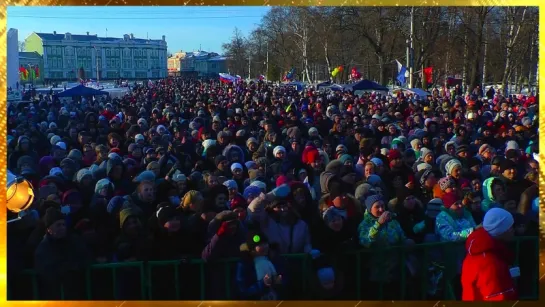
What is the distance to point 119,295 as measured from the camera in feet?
12.5

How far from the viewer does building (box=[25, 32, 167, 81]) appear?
16.1ft

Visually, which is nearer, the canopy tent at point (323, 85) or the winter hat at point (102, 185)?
the winter hat at point (102, 185)

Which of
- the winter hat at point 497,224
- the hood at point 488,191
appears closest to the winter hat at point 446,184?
the hood at point 488,191

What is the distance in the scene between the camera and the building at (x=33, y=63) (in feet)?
15.6

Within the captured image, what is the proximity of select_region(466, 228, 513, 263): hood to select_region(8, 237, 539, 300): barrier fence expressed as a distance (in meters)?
A: 0.33

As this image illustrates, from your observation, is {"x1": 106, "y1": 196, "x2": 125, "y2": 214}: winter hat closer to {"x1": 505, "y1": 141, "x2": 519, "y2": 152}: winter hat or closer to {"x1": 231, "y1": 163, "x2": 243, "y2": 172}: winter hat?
{"x1": 231, "y1": 163, "x2": 243, "y2": 172}: winter hat

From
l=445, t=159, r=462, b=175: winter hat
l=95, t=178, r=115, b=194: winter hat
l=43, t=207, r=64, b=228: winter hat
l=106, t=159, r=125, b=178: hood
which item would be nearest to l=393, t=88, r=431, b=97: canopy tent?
l=445, t=159, r=462, b=175: winter hat

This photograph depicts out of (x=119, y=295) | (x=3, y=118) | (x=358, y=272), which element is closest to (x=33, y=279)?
(x=119, y=295)

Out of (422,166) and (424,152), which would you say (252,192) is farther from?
(424,152)

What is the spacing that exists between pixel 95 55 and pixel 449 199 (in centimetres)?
357

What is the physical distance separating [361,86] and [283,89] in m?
4.45

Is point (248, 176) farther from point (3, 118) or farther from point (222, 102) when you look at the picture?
point (222, 102)

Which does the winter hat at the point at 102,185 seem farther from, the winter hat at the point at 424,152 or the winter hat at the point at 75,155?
the winter hat at the point at 424,152

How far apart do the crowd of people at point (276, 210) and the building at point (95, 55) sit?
29.2 inches
